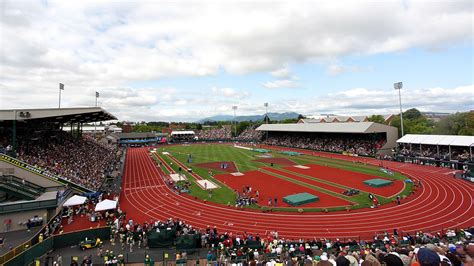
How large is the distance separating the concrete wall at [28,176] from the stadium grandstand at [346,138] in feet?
170

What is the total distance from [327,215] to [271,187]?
9.98 metres

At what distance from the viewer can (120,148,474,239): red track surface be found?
67.2ft

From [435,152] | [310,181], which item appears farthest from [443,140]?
[310,181]

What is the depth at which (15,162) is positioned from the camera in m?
23.3

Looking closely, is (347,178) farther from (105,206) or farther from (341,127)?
(105,206)

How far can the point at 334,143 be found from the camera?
64.3 meters

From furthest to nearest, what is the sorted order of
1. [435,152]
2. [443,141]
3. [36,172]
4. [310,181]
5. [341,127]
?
[341,127], [435,152], [443,141], [310,181], [36,172]

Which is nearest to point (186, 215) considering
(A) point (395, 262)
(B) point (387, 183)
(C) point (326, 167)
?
(A) point (395, 262)

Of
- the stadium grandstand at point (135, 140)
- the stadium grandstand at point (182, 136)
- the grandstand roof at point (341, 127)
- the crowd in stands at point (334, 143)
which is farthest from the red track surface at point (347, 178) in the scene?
the stadium grandstand at point (182, 136)

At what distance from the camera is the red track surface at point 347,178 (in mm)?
29973

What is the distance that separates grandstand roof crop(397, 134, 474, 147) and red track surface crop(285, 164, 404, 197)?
16871 millimetres

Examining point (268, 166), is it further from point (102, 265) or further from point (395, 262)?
point (395, 262)

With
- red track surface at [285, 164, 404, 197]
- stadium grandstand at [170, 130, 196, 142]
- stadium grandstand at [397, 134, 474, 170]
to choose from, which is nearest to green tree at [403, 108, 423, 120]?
stadium grandstand at [397, 134, 474, 170]

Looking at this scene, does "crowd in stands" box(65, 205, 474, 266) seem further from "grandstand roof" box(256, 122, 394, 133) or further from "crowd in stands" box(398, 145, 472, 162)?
"grandstand roof" box(256, 122, 394, 133)
